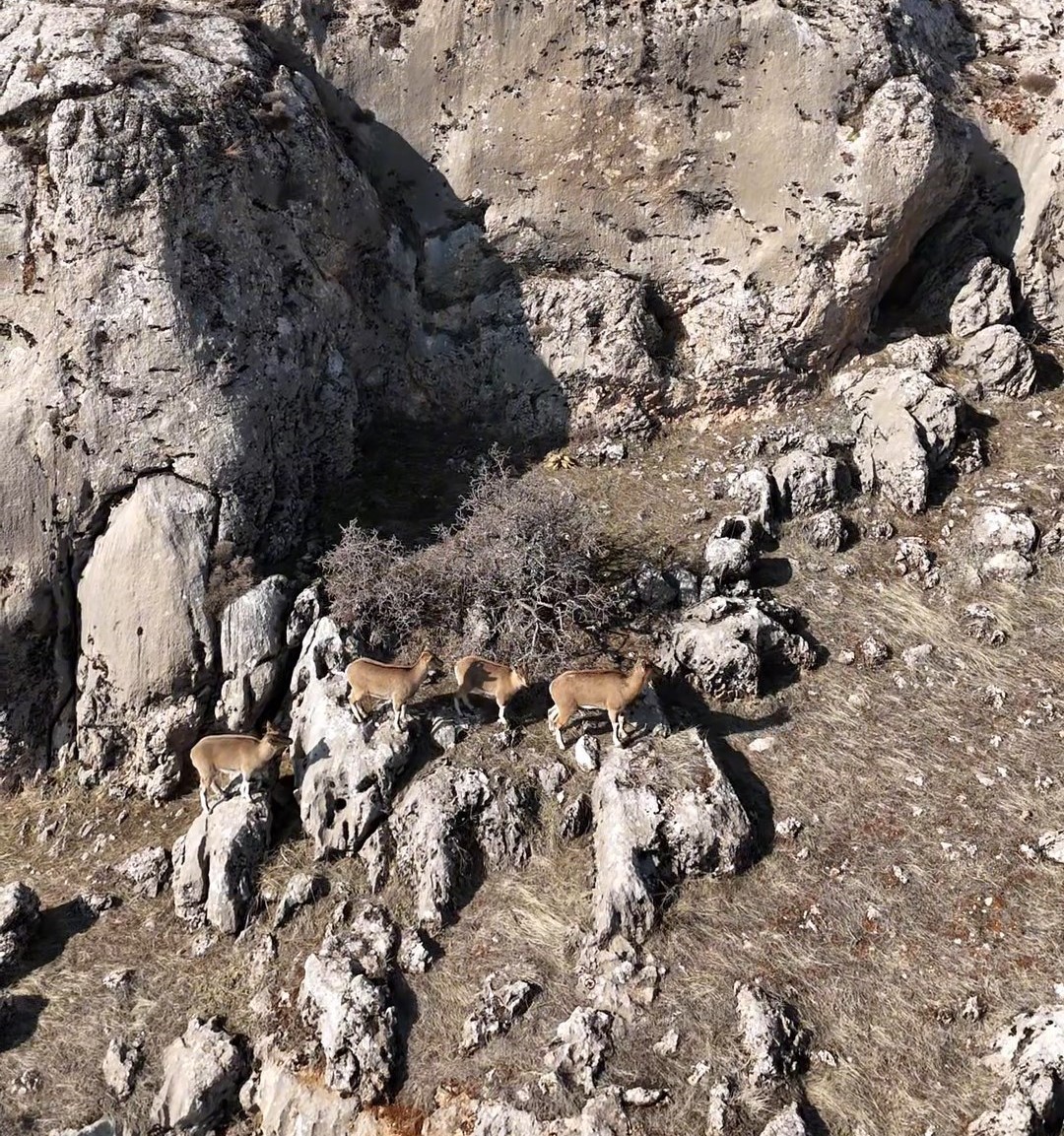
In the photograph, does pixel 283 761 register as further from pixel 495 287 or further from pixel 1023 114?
pixel 1023 114

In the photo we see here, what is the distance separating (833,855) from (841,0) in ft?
44.6

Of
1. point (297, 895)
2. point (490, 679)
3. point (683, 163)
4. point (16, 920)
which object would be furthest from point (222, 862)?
point (683, 163)

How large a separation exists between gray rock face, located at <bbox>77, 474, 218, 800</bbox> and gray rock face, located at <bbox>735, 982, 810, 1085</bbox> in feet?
24.2

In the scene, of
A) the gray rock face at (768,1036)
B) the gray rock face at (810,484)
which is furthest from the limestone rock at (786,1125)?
the gray rock face at (810,484)

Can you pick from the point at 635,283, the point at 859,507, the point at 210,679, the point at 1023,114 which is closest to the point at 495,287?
the point at 635,283

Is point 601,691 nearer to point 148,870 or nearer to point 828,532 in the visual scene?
point 828,532

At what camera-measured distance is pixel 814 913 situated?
30.8ft

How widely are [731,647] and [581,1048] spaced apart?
504 cm

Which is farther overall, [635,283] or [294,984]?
[635,283]

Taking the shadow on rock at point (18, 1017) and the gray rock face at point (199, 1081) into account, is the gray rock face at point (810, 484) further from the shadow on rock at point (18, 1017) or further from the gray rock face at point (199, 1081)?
the shadow on rock at point (18, 1017)

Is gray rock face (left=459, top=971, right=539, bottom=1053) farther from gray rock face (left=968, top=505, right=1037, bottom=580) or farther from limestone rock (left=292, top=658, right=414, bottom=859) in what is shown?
gray rock face (left=968, top=505, right=1037, bottom=580)

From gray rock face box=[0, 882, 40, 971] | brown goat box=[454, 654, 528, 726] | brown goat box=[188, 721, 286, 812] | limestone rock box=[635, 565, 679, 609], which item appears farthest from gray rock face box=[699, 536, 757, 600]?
gray rock face box=[0, 882, 40, 971]

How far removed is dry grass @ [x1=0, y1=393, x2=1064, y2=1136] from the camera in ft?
27.6

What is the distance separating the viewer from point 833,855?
388 inches
